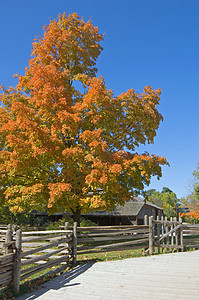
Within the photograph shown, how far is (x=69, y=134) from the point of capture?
17969 millimetres

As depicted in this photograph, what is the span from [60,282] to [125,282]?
6.43ft

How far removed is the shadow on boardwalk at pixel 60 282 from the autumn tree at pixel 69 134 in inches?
207

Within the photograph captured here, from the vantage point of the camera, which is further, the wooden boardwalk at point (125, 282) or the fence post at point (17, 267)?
the fence post at point (17, 267)

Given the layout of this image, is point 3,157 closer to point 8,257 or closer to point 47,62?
point 47,62

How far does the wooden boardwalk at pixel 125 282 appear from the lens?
273 inches

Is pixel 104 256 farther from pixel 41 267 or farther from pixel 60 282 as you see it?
pixel 60 282

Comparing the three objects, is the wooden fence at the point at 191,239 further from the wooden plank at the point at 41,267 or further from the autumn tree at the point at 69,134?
the wooden plank at the point at 41,267

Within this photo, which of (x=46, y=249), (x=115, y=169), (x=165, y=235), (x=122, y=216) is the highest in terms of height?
(x=115, y=169)

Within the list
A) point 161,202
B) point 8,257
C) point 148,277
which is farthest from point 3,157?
point 161,202

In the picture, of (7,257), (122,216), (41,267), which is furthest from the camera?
(122,216)

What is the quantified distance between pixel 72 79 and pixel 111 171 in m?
9.01

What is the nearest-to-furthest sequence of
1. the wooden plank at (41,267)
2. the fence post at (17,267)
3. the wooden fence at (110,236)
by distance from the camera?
the fence post at (17,267)
the wooden plank at (41,267)
the wooden fence at (110,236)

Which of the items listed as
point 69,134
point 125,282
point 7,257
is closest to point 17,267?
Result: point 7,257

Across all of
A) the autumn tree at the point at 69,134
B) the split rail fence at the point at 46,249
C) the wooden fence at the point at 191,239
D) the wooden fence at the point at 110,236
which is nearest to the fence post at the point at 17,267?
the split rail fence at the point at 46,249
